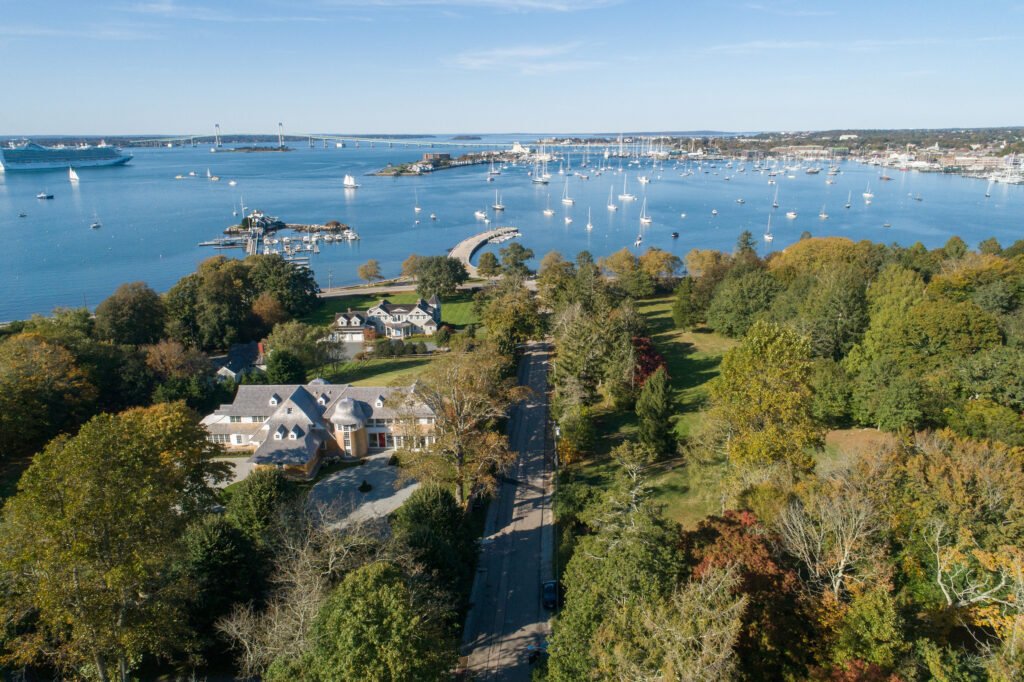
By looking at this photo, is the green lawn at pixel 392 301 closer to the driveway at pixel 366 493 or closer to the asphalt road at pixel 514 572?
the asphalt road at pixel 514 572

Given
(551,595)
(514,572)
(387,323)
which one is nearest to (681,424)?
(514,572)

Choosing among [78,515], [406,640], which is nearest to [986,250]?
[406,640]

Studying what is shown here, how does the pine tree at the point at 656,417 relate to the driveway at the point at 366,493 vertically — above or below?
above

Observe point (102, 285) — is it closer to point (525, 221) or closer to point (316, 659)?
point (525, 221)

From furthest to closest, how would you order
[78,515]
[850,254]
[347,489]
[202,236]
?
[202,236] < [850,254] < [347,489] < [78,515]

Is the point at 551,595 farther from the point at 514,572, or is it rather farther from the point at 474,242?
the point at 474,242

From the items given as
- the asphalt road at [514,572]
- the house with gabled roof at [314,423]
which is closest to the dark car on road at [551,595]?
the asphalt road at [514,572]

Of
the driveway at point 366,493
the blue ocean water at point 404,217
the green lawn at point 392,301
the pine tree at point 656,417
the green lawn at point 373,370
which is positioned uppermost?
the blue ocean water at point 404,217
